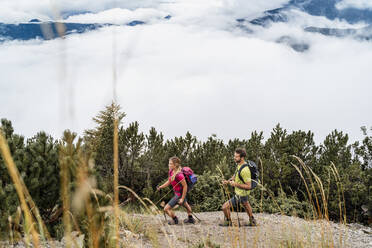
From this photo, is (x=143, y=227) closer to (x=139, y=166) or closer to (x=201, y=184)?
(x=201, y=184)

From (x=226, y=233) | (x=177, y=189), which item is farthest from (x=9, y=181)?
(x=226, y=233)

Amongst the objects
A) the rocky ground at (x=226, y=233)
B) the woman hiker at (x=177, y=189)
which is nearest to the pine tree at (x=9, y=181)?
the rocky ground at (x=226, y=233)

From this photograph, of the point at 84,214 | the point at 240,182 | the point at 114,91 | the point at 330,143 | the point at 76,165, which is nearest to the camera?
the point at 114,91

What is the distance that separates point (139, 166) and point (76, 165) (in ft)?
34.0

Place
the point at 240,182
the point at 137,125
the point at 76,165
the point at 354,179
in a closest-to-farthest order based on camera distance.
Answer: the point at 76,165 < the point at 240,182 < the point at 354,179 < the point at 137,125

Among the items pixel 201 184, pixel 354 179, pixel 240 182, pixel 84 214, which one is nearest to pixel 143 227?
pixel 240 182

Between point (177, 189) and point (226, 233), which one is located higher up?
point (177, 189)

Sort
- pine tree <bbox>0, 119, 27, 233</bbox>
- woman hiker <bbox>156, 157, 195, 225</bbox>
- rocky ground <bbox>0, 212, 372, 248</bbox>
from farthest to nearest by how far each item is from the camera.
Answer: woman hiker <bbox>156, 157, 195, 225</bbox> → rocky ground <bbox>0, 212, 372, 248</bbox> → pine tree <bbox>0, 119, 27, 233</bbox>

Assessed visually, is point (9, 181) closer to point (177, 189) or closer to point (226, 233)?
point (177, 189)

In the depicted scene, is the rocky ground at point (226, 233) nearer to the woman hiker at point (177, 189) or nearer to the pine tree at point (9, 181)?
the woman hiker at point (177, 189)

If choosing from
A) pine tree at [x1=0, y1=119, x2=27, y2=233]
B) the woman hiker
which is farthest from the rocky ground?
pine tree at [x1=0, y1=119, x2=27, y2=233]

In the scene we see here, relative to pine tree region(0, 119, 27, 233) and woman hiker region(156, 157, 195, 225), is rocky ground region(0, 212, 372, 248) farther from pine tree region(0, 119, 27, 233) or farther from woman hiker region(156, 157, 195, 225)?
pine tree region(0, 119, 27, 233)

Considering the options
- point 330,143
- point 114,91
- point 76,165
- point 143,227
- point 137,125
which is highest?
point 137,125

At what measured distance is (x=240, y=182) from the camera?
6453 millimetres
